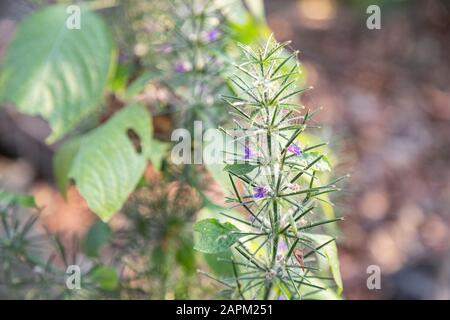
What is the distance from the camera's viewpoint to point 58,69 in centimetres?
150

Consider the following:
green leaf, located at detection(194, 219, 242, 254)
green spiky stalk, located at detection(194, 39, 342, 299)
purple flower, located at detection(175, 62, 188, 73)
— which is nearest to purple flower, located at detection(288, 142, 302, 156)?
green spiky stalk, located at detection(194, 39, 342, 299)

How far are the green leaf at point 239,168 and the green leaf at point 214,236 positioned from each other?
0.10 metres

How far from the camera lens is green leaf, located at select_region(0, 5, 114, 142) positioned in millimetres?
1445

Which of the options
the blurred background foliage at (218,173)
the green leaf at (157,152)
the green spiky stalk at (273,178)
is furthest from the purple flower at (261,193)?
the green leaf at (157,152)

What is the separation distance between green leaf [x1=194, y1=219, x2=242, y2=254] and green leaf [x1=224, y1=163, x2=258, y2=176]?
0.33 ft

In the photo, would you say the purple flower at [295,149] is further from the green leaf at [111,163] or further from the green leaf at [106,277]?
the green leaf at [106,277]

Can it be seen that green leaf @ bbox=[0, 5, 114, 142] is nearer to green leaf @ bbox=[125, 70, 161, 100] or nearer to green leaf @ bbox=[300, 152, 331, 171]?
green leaf @ bbox=[125, 70, 161, 100]

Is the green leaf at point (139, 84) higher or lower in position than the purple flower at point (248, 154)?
higher

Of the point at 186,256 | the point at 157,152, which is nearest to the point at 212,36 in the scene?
the point at 157,152

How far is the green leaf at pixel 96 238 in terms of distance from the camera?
1.48 m

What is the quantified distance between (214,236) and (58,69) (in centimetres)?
74

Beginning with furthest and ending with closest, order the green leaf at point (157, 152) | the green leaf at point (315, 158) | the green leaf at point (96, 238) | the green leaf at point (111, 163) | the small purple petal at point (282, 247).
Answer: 1. the green leaf at point (96, 238)
2. the green leaf at point (157, 152)
3. the green leaf at point (111, 163)
4. the small purple petal at point (282, 247)
5. the green leaf at point (315, 158)

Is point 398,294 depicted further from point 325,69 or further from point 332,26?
point 332,26

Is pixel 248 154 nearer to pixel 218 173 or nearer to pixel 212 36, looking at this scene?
pixel 218 173
